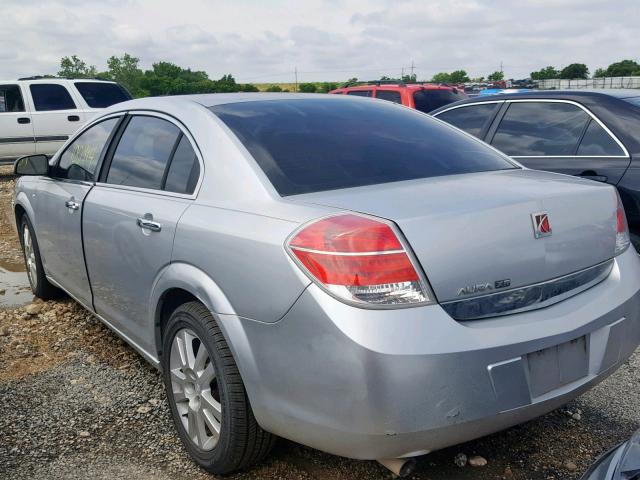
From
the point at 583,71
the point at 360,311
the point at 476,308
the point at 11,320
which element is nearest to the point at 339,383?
the point at 360,311

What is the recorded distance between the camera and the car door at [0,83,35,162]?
44.1ft

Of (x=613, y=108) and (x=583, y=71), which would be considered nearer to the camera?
(x=613, y=108)

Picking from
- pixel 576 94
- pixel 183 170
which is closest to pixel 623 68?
pixel 576 94

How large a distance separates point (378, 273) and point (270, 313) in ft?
1.36

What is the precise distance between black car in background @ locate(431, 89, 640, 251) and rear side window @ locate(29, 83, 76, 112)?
34.0 feet

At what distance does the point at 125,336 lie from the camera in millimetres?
3498

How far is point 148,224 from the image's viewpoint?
2959mm

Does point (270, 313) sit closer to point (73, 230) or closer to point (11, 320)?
point (73, 230)

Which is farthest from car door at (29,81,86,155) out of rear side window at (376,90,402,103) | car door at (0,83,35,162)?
rear side window at (376,90,402,103)

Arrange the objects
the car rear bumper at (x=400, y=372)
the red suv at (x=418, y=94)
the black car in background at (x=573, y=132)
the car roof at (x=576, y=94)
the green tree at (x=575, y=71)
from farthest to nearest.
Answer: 1. the green tree at (x=575, y=71)
2. the red suv at (x=418, y=94)
3. the car roof at (x=576, y=94)
4. the black car in background at (x=573, y=132)
5. the car rear bumper at (x=400, y=372)

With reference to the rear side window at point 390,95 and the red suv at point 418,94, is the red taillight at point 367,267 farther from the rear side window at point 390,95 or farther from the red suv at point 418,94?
the rear side window at point 390,95

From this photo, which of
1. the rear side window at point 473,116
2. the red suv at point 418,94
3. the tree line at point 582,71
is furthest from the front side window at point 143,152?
the tree line at point 582,71

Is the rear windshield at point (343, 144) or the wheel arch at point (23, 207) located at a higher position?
the rear windshield at point (343, 144)

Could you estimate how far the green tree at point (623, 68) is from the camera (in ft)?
210
